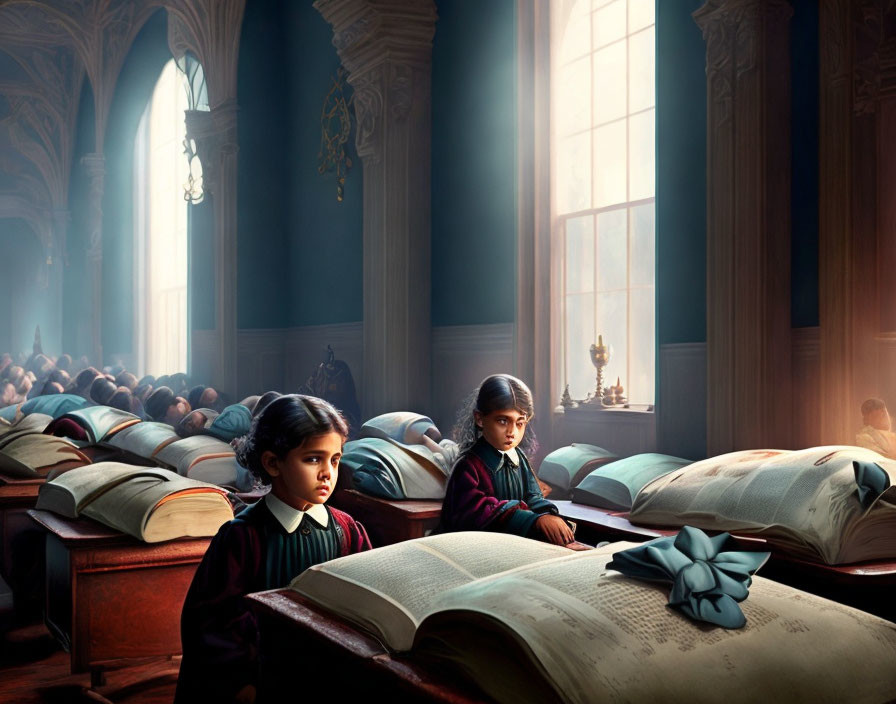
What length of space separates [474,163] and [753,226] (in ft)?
10.9

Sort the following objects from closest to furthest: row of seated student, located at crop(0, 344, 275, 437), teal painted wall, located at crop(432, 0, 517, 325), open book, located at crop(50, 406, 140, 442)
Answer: open book, located at crop(50, 406, 140, 442)
teal painted wall, located at crop(432, 0, 517, 325)
row of seated student, located at crop(0, 344, 275, 437)

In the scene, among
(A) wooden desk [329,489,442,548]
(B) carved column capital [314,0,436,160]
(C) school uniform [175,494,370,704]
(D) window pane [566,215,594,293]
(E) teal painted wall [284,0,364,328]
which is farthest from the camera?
(E) teal painted wall [284,0,364,328]

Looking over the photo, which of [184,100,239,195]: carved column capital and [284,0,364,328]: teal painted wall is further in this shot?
[184,100,239,195]: carved column capital

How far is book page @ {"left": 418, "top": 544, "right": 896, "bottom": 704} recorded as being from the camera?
135cm

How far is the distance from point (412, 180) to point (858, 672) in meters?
7.37

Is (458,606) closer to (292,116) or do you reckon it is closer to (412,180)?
(412,180)

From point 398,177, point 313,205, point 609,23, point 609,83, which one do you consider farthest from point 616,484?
point 313,205

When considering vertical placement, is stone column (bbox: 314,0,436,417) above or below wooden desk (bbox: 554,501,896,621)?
above

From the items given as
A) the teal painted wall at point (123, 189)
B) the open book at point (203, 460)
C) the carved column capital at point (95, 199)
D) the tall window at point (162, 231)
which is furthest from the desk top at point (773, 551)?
the carved column capital at point (95, 199)

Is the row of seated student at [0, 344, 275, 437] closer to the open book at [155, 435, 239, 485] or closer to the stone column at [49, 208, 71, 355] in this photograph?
the open book at [155, 435, 239, 485]

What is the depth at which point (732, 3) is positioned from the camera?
17.2 ft

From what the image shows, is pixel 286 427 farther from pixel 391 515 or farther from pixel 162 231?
pixel 162 231

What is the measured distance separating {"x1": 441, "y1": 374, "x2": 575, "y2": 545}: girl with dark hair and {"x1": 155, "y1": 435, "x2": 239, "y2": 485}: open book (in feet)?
6.84

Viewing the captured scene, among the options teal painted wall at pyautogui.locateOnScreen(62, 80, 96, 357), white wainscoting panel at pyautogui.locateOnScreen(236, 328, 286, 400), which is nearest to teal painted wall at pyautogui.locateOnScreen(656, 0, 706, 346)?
white wainscoting panel at pyautogui.locateOnScreen(236, 328, 286, 400)
